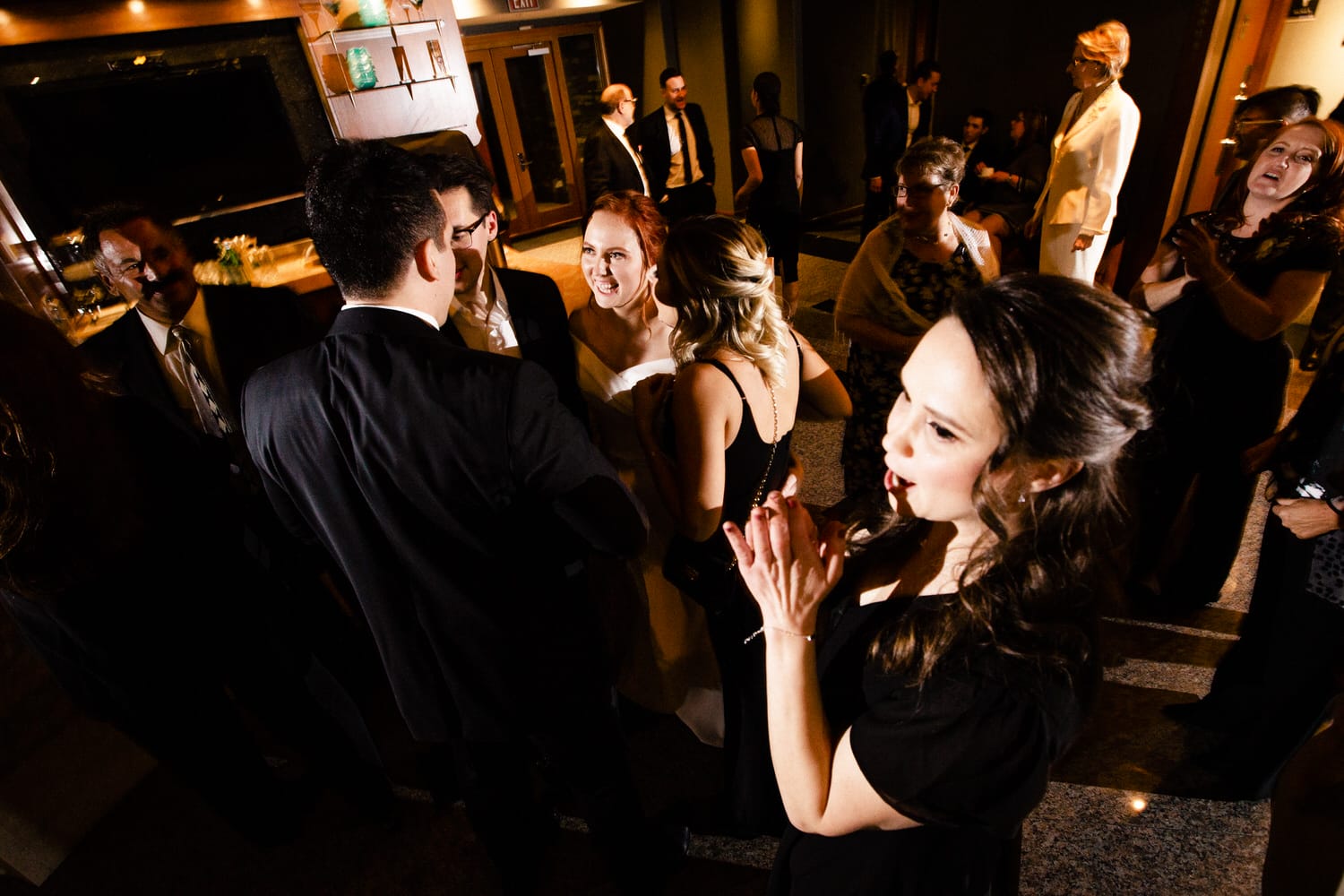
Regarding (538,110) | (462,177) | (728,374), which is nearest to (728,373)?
(728,374)

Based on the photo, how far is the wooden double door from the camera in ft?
27.1

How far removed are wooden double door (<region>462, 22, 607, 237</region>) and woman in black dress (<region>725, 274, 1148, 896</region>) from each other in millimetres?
8061

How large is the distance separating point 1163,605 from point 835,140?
7070 millimetres

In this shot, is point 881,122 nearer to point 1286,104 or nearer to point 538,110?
point 1286,104

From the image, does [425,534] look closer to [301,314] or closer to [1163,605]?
[301,314]

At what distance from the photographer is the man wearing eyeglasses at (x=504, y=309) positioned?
210 centimetres

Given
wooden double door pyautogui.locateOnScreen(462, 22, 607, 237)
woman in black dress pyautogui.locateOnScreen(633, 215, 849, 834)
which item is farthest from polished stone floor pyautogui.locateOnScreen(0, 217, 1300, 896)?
wooden double door pyautogui.locateOnScreen(462, 22, 607, 237)

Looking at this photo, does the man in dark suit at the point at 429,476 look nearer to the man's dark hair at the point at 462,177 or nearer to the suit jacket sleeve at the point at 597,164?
the man's dark hair at the point at 462,177

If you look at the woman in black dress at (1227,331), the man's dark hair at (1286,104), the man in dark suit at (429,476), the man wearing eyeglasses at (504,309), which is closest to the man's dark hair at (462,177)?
the man wearing eyeglasses at (504,309)

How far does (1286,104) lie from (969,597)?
335cm

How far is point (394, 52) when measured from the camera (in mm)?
5383

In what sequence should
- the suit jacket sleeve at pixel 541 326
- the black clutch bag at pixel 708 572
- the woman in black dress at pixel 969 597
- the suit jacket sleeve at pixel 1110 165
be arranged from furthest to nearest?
the suit jacket sleeve at pixel 1110 165 < the suit jacket sleeve at pixel 541 326 < the black clutch bag at pixel 708 572 < the woman in black dress at pixel 969 597

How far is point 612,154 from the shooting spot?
17.1 ft

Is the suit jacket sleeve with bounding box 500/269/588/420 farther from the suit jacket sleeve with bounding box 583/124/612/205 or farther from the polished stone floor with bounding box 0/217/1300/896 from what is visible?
the suit jacket sleeve with bounding box 583/124/612/205
